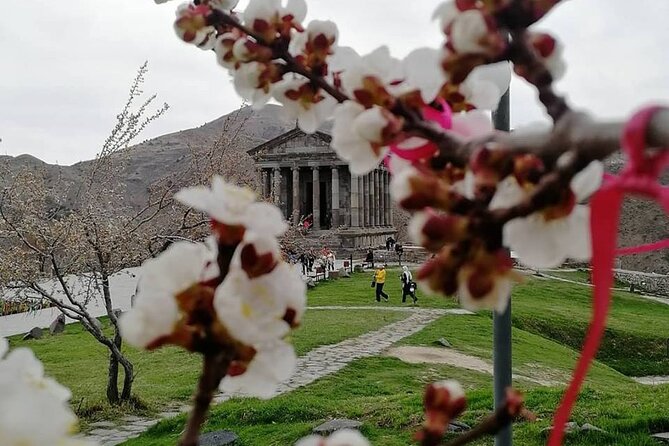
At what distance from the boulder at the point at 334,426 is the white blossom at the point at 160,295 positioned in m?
6.33

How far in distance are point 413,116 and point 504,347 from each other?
1298mm

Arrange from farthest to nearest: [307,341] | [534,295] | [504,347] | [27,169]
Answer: [534,295]
[307,341]
[27,169]
[504,347]

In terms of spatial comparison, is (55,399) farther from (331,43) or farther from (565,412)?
(331,43)

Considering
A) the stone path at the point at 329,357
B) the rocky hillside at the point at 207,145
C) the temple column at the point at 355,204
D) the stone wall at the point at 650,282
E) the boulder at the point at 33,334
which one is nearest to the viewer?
the stone path at the point at 329,357

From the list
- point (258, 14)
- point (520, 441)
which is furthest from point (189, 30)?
point (520, 441)

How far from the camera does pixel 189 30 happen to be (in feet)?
2.73

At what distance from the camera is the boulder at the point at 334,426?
6590 mm

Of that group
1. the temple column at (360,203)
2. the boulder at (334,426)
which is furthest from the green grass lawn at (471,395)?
the temple column at (360,203)

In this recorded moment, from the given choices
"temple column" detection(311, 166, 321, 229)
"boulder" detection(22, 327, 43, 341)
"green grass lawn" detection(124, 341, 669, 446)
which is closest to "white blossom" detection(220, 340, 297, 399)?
"green grass lawn" detection(124, 341, 669, 446)

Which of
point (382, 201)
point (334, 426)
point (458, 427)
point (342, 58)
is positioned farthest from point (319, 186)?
point (342, 58)

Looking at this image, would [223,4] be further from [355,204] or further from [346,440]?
[355,204]

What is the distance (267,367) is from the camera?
20.7 inches

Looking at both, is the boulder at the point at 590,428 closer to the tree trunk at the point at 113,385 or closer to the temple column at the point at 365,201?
the tree trunk at the point at 113,385

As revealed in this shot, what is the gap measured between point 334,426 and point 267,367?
643cm
